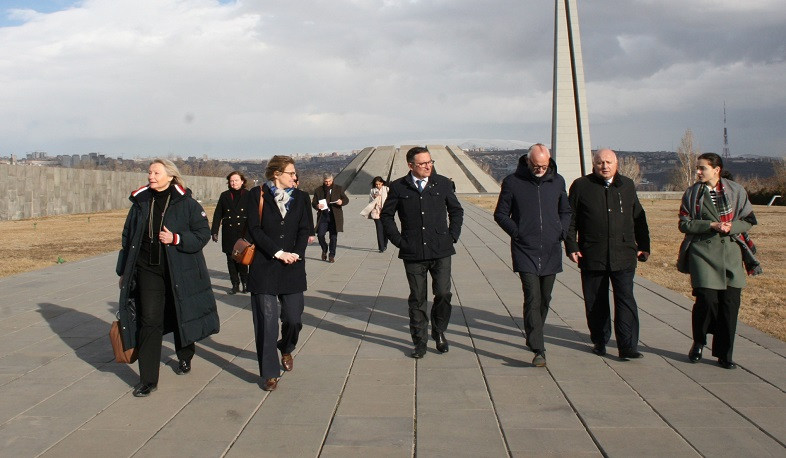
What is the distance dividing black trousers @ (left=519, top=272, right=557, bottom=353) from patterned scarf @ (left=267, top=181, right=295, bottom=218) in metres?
1.88

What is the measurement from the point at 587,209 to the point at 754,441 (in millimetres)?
2447

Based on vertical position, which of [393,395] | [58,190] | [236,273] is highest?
[58,190]

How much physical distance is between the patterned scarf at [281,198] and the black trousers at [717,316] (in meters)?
3.09

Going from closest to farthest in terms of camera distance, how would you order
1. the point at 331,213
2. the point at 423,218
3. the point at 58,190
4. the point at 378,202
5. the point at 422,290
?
the point at 423,218, the point at 422,290, the point at 378,202, the point at 331,213, the point at 58,190

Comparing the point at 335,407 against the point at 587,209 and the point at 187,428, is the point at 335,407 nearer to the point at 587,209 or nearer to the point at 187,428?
the point at 187,428

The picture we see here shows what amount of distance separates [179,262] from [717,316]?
12.8 ft

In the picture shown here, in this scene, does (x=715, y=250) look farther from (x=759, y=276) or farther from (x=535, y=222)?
(x=759, y=276)

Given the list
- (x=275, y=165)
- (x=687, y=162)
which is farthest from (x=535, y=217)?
(x=687, y=162)

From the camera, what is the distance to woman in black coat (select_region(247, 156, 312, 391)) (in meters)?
5.34

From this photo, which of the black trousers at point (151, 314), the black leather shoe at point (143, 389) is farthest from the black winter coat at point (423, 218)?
the black leather shoe at point (143, 389)

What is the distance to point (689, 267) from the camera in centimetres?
606

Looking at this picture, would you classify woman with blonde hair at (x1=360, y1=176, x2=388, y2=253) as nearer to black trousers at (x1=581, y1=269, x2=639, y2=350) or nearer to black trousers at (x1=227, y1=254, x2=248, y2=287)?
black trousers at (x1=227, y1=254, x2=248, y2=287)

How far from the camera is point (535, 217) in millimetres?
6102

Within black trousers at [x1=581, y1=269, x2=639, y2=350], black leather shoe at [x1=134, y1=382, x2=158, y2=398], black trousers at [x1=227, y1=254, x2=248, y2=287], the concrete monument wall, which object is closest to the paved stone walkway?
black leather shoe at [x1=134, y1=382, x2=158, y2=398]
